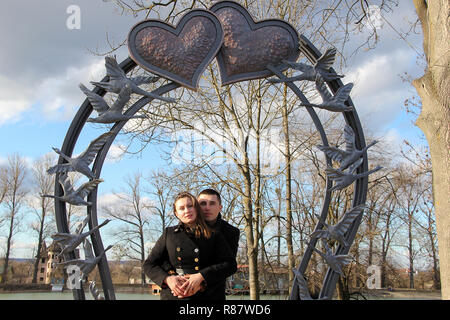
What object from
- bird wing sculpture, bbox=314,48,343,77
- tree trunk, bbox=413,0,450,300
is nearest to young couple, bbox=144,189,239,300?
bird wing sculpture, bbox=314,48,343,77

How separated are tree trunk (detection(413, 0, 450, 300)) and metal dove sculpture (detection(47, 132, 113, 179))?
128 inches

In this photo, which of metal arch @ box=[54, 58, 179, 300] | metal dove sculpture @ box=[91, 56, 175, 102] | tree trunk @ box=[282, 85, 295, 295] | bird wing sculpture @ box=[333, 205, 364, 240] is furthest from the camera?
tree trunk @ box=[282, 85, 295, 295]

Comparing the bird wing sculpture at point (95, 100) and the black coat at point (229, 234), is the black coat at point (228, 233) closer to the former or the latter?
the black coat at point (229, 234)

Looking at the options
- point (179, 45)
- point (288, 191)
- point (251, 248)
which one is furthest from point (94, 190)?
point (288, 191)

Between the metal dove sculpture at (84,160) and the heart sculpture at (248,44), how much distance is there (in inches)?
51.6

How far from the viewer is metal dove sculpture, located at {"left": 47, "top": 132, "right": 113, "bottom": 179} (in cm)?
354

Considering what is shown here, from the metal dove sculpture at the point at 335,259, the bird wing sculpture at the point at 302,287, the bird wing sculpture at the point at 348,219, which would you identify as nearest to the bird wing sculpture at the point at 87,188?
the bird wing sculpture at the point at 302,287

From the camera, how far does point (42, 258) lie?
35.4ft

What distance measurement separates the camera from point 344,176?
3.81m

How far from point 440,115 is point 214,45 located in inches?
95.0

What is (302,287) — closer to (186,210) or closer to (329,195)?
(329,195)

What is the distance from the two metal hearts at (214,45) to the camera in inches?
146

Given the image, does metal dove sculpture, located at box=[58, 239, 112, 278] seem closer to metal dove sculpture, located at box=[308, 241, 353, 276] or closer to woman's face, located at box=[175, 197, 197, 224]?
woman's face, located at box=[175, 197, 197, 224]
